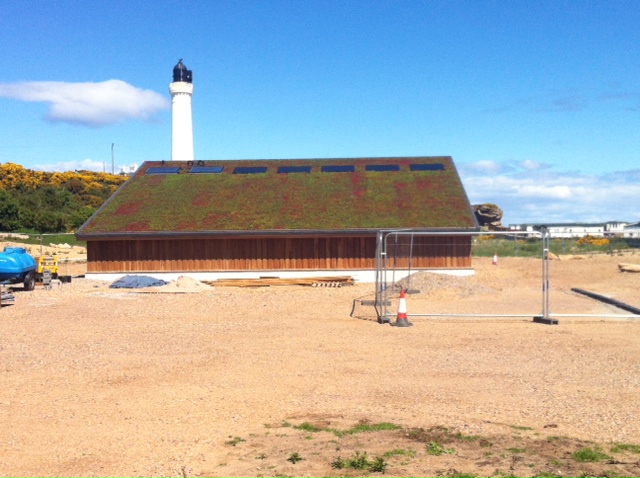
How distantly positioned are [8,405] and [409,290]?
16777 millimetres

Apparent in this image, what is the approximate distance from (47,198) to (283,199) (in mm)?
44833

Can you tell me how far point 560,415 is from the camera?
856cm

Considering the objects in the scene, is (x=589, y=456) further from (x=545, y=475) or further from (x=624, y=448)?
(x=545, y=475)

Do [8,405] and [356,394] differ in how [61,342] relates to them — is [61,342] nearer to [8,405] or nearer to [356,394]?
[8,405]

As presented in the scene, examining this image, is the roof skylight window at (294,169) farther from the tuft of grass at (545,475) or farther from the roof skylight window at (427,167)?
the tuft of grass at (545,475)

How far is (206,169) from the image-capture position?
126 ft

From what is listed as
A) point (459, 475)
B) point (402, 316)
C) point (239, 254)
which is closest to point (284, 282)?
point (239, 254)

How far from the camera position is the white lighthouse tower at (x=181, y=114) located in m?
46.0

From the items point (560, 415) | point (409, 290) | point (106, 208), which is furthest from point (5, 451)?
point (106, 208)

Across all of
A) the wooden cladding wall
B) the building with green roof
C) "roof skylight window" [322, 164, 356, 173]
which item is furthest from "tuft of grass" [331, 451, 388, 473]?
"roof skylight window" [322, 164, 356, 173]

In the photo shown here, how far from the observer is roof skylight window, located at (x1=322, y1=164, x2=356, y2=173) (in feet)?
124

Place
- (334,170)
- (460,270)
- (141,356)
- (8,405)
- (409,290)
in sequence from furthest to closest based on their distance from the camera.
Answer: (334,170) < (460,270) < (409,290) < (141,356) < (8,405)

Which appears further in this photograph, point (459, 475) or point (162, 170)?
point (162, 170)

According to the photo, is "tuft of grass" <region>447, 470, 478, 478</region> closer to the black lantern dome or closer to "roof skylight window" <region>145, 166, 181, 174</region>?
"roof skylight window" <region>145, 166, 181, 174</region>
